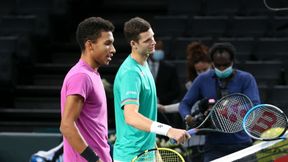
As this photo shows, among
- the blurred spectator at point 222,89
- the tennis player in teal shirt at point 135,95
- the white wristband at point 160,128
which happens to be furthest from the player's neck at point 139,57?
the blurred spectator at point 222,89

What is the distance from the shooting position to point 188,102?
722 centimetres

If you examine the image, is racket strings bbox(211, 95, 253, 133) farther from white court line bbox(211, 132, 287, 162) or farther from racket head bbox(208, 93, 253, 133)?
white court line bbox(211, 132, 287, 162)

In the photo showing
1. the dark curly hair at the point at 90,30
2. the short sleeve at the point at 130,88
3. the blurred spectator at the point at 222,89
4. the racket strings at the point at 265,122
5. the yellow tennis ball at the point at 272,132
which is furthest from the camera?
the blurred spectator at the point at 222,89

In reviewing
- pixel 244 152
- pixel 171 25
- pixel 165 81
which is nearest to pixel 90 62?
pixel 244 152

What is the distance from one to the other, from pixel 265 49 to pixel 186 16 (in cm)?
152

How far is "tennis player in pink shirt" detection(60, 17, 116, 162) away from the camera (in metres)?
4.67

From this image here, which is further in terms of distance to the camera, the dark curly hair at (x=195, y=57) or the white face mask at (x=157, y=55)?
the white face mask at (x=157, y=55)

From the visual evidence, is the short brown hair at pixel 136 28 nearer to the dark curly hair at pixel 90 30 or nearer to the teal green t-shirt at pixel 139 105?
the teal green t-shirt at pixel 139 105

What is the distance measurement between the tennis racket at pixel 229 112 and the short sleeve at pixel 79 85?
5.10 feet

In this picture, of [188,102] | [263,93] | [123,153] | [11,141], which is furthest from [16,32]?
[123,153]

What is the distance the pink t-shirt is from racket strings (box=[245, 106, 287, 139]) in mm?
1318

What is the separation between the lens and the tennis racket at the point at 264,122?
18.9 feet

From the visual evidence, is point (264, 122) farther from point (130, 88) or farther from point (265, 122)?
point (130, 88)

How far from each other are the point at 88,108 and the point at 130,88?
63 cm
